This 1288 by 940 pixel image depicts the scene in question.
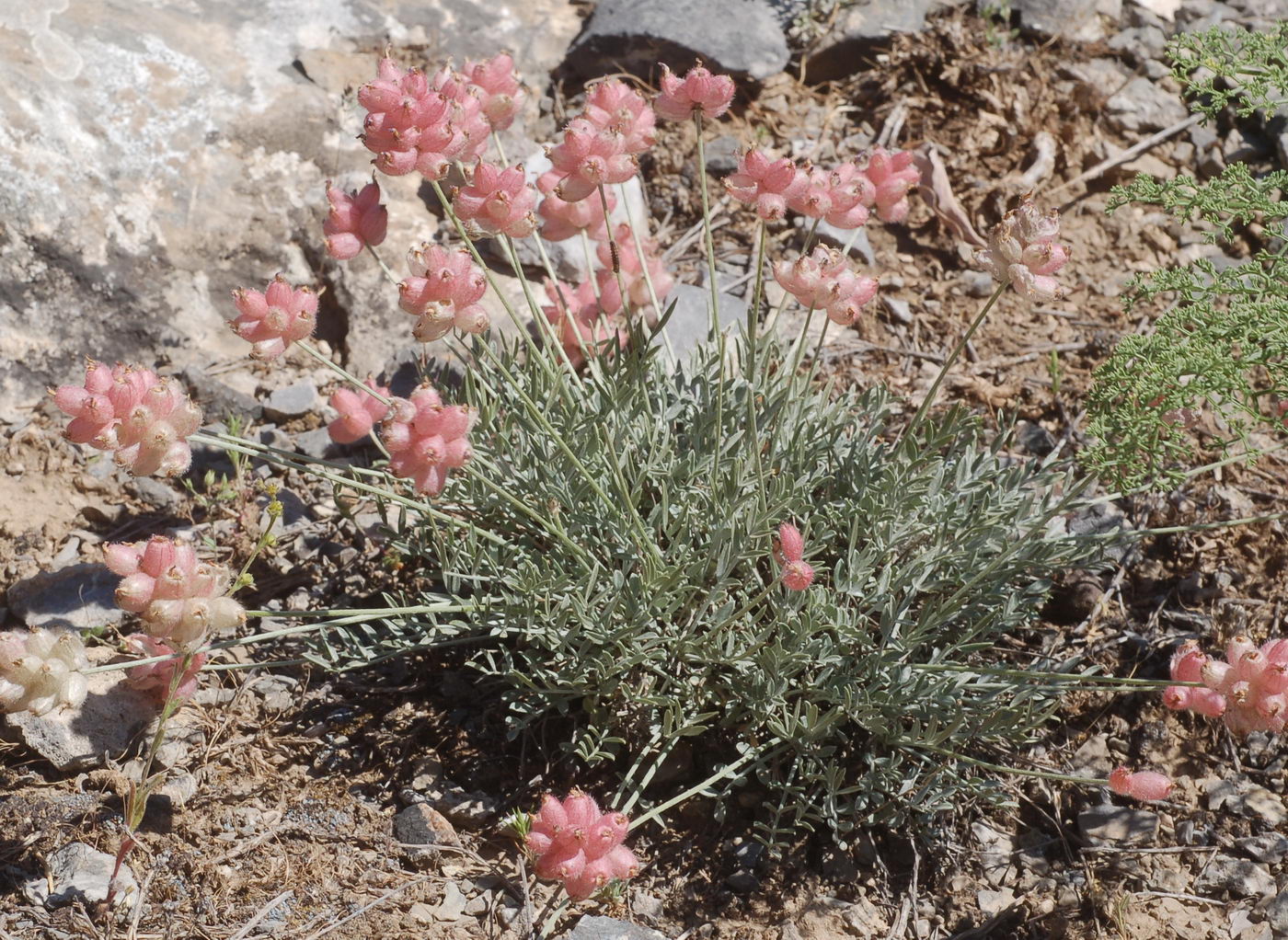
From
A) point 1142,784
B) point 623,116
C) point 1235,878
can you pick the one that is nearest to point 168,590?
point 623,116

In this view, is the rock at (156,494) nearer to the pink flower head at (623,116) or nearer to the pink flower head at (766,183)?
the pink flower head at (623,116)

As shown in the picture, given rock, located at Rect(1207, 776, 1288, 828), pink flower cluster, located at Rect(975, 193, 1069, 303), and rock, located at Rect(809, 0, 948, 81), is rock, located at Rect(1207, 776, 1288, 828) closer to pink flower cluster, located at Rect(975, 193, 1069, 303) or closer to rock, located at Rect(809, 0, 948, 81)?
pink flower cluster, located at Rect(975, 193, 1069, 303)

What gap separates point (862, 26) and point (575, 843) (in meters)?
4.30

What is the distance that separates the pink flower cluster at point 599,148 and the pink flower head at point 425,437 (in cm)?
75

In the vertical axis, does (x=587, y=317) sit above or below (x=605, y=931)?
above

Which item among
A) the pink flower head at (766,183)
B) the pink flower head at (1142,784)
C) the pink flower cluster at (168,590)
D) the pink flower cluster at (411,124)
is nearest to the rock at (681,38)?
the pink flower head at (766,183)

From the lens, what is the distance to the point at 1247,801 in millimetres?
3100

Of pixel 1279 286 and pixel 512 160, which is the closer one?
pixel 1279 286

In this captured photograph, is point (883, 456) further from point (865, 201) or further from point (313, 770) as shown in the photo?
point (313, 770)

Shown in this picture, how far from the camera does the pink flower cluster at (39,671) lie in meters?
2.30

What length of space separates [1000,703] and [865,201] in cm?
140

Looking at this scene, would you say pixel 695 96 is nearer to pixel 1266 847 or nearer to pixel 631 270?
pixel 631 270

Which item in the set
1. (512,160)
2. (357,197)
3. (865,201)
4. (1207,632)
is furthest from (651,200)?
(1207,632)

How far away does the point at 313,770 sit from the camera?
3064mm
